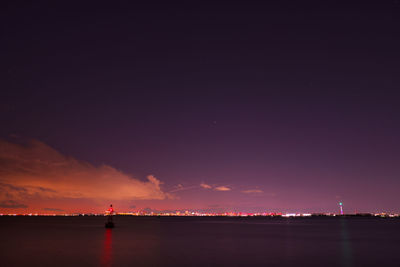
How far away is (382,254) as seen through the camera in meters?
52.1

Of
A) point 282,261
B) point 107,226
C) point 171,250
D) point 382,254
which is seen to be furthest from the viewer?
point 107,226

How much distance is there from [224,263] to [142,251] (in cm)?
1546

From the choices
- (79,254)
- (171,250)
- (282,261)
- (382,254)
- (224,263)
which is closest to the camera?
(224,263)

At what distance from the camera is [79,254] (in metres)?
48.8

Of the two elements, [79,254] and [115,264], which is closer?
[115,264]

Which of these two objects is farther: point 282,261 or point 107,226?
point 107,226

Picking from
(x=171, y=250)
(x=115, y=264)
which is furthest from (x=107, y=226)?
(x=115, y=264)

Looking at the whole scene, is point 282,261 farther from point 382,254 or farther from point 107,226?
point 107,226

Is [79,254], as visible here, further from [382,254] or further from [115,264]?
[382,254]

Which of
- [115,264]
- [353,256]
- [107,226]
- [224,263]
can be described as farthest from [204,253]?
[107,226]

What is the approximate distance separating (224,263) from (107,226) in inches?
3143

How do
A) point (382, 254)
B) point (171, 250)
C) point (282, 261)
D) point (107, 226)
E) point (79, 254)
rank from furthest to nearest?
1. point (107, 226)
2. point (171, 250)
3. point (382, 254)
4. point (79, 254)
5. point (282, 261)

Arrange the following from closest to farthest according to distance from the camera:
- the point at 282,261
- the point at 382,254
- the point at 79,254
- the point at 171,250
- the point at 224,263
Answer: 1. the point at 224,263
2. the point at 282,261
3. the point at 79,254
4. the point at 382,254
5. the point at 171,250

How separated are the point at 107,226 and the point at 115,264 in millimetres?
76254
